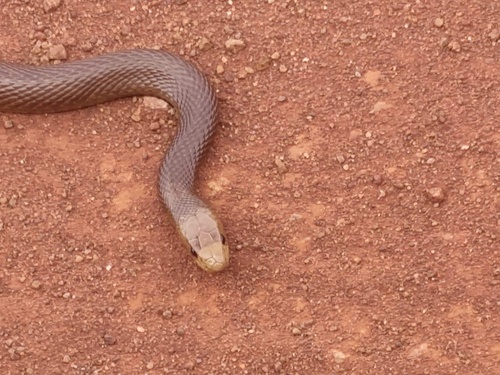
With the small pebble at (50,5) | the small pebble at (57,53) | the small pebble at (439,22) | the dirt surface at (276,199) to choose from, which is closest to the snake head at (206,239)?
the dirt surface at (276,199)

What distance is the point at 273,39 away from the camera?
24.0 feet

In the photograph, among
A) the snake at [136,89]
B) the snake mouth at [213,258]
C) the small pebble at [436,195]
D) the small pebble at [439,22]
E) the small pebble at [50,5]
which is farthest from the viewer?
the small pebble at [50,5]

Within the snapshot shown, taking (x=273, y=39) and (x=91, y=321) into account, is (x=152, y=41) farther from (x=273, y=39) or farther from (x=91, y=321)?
(x=91, y=321)

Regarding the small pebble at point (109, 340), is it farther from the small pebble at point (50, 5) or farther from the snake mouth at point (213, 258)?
the small pebble at point (50, 5)

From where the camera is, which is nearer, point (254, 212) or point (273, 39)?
point (254, 212)

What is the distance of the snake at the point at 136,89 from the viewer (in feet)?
22.2

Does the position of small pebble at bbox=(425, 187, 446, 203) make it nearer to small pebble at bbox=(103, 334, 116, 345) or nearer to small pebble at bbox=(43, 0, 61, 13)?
small pebble at bbox=(103, 334, 116, 345)

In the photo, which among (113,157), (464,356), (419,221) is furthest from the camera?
(113,157)

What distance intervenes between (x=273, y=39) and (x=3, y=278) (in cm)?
299

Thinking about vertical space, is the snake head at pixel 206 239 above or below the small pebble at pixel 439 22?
below

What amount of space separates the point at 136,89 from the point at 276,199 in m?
1.51

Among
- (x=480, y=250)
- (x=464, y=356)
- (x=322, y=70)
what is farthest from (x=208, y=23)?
(x=464, y=356)

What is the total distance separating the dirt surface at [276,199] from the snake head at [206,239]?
251mm

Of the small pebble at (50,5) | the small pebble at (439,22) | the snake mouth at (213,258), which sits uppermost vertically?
the small pebble at (439,22)
